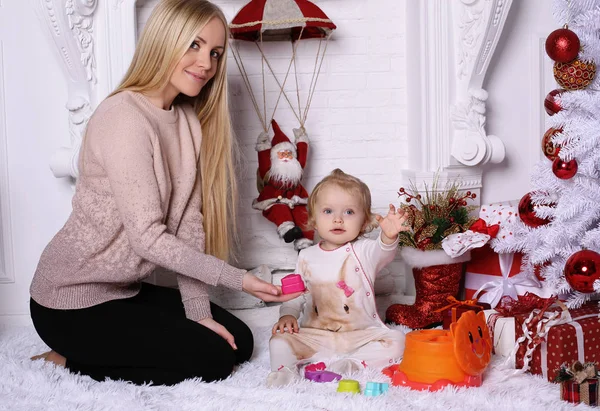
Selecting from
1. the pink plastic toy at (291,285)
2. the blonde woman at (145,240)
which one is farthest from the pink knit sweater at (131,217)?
the pink plastic toy at (291,285)

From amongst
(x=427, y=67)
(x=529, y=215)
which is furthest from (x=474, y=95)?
(x=529, y=215)

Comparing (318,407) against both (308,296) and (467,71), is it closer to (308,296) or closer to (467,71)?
(308,296)

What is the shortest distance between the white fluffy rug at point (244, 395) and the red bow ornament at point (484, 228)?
19.4 inches

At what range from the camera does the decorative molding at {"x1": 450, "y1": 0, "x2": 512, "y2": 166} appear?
2564 mm

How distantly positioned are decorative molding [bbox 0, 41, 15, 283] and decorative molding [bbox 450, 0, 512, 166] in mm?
1601

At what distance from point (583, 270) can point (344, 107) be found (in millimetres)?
1134

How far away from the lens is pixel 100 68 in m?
2.52

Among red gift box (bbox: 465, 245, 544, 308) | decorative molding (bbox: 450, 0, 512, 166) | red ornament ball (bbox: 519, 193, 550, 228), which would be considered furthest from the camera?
decorative molding (bbox: 450, 0, 512, 166)

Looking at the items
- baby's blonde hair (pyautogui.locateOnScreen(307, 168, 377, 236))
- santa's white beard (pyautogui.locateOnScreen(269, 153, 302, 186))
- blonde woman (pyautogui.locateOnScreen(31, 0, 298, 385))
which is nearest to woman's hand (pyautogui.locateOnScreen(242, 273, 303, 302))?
blonde woman (pyautogui.locateOnScreen(31, 0, 298, 385))

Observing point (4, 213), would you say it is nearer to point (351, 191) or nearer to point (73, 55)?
point (73, 55)

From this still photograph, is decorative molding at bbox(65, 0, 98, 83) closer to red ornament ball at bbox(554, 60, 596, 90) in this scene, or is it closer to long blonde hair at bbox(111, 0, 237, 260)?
long blonde hair at bbox(111, 0, 237, 260)

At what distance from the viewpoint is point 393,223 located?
79.8 inches

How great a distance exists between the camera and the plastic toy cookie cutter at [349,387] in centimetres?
179

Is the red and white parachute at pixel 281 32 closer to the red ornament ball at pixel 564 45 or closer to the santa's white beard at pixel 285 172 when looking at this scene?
the santa's white beard at pixel 285 172
